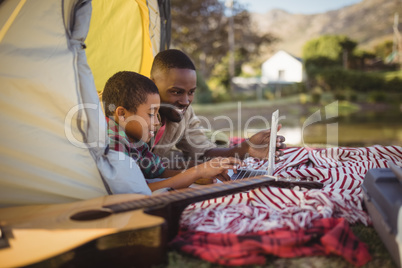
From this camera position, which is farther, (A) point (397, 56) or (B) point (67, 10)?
(A) point (397, 56)

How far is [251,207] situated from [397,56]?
26672mm

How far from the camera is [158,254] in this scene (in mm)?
1390

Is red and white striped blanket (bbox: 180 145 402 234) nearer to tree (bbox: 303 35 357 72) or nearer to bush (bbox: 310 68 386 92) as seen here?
bush (bbox: 310 68 386 92)

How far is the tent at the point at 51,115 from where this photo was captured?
1714 millimetres

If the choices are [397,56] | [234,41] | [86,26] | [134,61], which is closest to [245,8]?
[234,41]

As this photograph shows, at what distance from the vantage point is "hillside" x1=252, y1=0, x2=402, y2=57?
71.7 meters

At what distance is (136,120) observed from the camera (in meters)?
2.16

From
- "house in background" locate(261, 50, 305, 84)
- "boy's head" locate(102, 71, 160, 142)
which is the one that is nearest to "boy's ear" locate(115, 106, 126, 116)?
"boy's head" locate(102, 71, 160, 142)

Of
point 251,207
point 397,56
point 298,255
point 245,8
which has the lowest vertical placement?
point 298,255

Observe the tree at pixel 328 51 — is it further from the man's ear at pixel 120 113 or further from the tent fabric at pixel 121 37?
the man's ear at pixel 120 113

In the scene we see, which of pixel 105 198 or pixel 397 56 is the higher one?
pixel 397 56

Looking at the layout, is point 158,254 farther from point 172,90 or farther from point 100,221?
point 172,90

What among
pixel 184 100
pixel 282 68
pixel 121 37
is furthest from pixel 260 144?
pixel 282 68

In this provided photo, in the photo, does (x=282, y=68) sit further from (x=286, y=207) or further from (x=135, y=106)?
(x=286, y=207)
